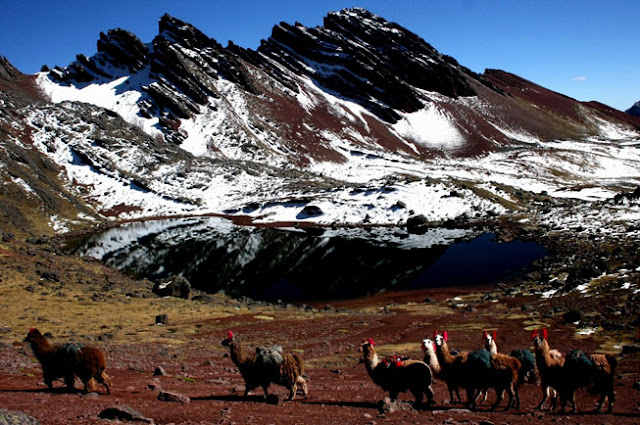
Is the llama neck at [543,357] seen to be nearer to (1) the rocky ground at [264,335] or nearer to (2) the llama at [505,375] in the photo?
(2) the llama at [505,375]

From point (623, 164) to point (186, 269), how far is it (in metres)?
144

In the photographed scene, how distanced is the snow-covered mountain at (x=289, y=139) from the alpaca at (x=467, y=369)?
2649 inches

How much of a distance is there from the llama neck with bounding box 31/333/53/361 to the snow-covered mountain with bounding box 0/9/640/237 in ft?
245

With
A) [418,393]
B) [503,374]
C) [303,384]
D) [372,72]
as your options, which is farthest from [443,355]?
[372,72]

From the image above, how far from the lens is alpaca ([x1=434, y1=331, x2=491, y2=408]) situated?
13.5m

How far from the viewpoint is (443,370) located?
1442 cm

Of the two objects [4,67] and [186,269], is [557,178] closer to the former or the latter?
[186,269]

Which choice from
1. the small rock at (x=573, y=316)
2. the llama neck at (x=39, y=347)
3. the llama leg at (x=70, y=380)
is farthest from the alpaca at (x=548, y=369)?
the small rock at (x=573, y=316)

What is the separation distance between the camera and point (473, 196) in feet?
304

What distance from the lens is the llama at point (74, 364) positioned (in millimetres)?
14172

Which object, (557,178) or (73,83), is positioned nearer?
(557,178)

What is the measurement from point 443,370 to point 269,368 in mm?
5348

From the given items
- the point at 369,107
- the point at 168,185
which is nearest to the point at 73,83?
the point at 168,185

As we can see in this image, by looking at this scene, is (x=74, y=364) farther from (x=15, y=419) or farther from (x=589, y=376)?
(x=589, y=376)
